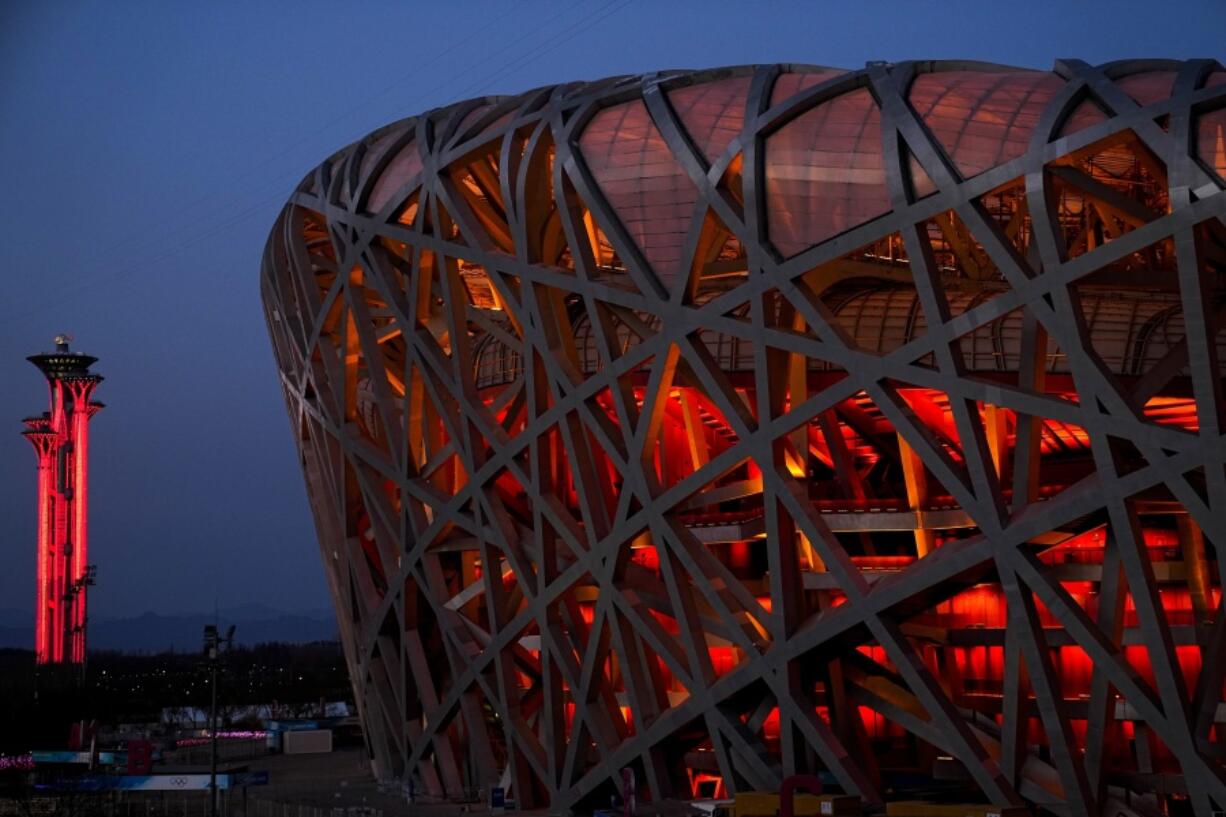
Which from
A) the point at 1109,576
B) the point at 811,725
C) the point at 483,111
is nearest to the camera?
the point at 1109,576

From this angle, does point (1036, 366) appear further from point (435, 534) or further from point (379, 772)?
point (379, 772)

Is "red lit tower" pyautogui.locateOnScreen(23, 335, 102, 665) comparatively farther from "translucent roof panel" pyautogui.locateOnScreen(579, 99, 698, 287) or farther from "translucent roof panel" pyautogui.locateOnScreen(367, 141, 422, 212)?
"translucent roof panel" pyautogui.locateOnScreen(579, 99, 698, 287)

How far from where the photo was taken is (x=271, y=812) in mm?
43719

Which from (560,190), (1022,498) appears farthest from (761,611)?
(560,190)

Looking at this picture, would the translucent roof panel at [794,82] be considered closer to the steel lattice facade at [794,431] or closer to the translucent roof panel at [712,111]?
the steel lattice facade at [794,431]

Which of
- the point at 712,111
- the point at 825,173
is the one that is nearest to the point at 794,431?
the point at 825,173

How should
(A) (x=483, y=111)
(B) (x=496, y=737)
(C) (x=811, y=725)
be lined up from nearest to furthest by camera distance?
(C) (x=811, y=725) < (A) (x=483, y=111) < (B) (x=496, y=737)

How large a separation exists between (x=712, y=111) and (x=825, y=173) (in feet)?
12.9

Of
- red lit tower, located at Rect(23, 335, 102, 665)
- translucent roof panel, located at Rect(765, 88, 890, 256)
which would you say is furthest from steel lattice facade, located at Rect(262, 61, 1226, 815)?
red lit tower, located at Rect(23, 335, 102, 665)

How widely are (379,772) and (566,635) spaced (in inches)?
465

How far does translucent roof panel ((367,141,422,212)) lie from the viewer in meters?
44.0

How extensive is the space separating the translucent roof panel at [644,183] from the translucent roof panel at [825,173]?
242 cm

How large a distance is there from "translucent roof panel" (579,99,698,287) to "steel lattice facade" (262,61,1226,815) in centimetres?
8

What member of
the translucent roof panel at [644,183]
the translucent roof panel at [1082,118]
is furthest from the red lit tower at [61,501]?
the translucent roof panel at [1082,118]
